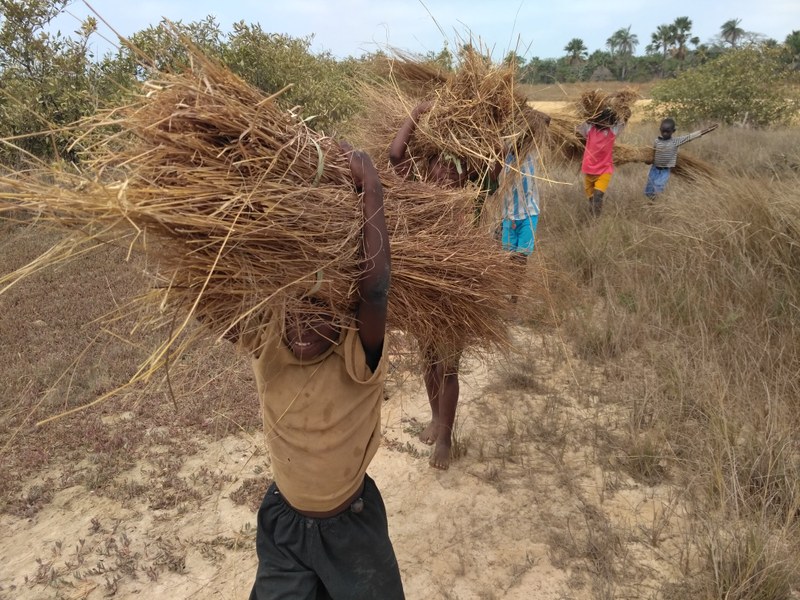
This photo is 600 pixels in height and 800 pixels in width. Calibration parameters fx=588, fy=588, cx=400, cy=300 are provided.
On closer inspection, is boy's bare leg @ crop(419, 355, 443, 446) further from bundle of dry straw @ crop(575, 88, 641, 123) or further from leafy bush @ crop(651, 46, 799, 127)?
leafy bush @ crop(651, 46, 799, 127)

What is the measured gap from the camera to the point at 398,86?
3.48 meters

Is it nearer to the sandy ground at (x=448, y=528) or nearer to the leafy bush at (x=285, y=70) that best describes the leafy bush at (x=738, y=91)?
the leafy bush at (x=285, y=70)

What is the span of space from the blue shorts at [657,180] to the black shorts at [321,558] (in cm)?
591

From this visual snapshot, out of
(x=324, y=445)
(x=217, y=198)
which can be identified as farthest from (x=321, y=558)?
(x=217, y=198)

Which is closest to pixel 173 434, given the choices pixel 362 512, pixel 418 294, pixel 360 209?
pixel 362 512

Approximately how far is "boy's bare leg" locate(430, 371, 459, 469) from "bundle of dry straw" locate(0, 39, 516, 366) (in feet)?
4.24

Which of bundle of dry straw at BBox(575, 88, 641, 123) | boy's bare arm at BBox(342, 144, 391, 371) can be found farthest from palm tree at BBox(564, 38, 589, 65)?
boy's bare arm at BBox(342, 144, 391, 371)

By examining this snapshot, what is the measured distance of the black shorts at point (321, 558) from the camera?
1476 millimetres

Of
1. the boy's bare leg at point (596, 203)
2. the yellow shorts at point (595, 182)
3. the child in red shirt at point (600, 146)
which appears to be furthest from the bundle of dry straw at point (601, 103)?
the boy's bare leg at point (596, 203)

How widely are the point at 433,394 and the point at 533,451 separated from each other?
1.87ft

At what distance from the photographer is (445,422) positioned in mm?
2715

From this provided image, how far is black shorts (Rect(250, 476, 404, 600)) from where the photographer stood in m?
1.48

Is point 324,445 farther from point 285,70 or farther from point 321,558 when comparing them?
point 285,70

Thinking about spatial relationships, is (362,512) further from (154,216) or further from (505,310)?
(154,216)
